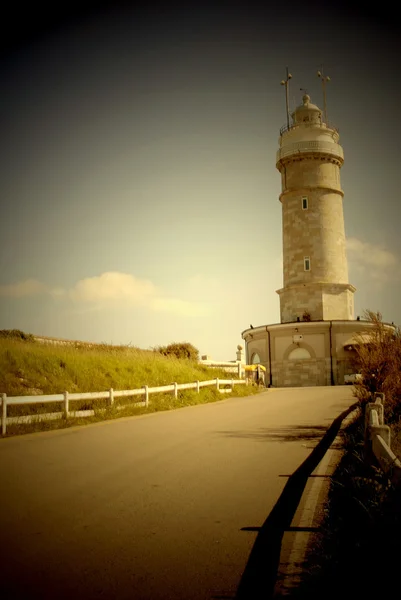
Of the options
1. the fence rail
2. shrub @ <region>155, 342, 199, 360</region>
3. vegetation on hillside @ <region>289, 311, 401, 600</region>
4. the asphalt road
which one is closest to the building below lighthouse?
shrub @ <region>155, 342, 199, 360</region>

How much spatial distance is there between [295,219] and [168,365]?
24.0 m

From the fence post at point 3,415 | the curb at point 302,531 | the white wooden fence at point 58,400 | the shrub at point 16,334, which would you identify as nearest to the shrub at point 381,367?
the curb at point 302,531

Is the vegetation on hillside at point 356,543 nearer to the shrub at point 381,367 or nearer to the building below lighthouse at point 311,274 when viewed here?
the shrub at point 381,367

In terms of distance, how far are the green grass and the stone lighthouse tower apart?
19989mm

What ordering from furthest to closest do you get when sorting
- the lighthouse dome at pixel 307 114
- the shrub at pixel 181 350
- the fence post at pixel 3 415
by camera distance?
the lighthouse dome at pixel 307 114
the shrub at pixel 181 350
the fence post at pixel 3 415

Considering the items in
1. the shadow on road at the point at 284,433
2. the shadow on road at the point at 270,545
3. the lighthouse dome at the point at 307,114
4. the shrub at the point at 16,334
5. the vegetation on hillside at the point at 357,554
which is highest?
the lighthouse dome at the point at 307,114

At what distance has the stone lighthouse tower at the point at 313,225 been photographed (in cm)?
4388

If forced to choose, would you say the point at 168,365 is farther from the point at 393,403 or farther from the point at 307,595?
the point at 307,595

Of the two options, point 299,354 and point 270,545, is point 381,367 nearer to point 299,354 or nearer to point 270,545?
point 270,545

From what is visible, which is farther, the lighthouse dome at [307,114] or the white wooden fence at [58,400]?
the lighthouse dome at [307,114]

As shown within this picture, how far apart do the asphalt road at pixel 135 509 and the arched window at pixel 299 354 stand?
32504mm

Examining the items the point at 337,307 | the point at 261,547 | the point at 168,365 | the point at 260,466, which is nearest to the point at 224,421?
the point at 260,466

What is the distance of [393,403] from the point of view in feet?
47.2

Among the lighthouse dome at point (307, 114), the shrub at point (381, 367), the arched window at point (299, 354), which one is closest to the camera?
the shrub at point (381, 367)
